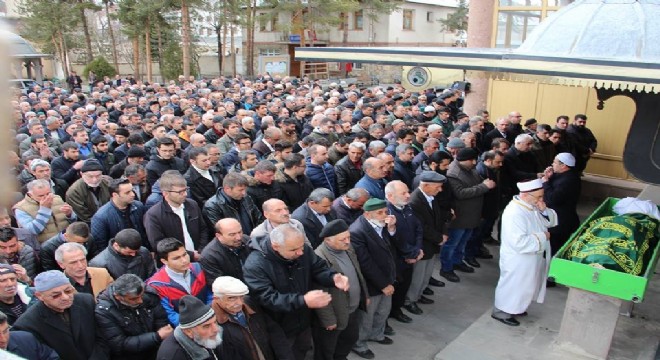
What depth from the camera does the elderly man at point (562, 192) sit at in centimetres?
718

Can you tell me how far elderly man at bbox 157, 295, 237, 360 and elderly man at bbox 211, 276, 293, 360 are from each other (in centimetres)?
22

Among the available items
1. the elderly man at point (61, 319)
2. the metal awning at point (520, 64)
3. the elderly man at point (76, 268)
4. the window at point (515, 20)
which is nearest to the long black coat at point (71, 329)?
the elderly man at point (61, 319)

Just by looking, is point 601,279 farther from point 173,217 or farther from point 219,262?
point 173,217

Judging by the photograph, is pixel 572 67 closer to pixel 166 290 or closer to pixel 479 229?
pixel 479 229

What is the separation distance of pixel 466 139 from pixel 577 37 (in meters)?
2.55

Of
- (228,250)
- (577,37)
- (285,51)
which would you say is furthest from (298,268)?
(285,51)

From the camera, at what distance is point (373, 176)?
21.1ft

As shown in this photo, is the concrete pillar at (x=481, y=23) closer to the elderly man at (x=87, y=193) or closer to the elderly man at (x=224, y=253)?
the elderly man at (x=87, y=193)

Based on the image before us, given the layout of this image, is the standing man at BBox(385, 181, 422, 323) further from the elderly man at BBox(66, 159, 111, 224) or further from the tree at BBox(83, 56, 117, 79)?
the tree at BBox(83, 56, 117, 79)

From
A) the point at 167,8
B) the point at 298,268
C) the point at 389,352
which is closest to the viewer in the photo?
the point at 298,268

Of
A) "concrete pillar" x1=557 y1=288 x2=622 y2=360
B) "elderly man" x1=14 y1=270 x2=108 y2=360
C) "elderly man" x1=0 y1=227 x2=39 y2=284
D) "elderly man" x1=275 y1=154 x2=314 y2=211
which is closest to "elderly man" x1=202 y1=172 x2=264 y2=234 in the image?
"elderly man" x1=275 y1=154 x2=314 y2=211

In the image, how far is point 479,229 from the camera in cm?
774

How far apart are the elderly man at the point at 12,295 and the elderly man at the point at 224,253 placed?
1.28 m

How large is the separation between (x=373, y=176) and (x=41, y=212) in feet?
11.5
